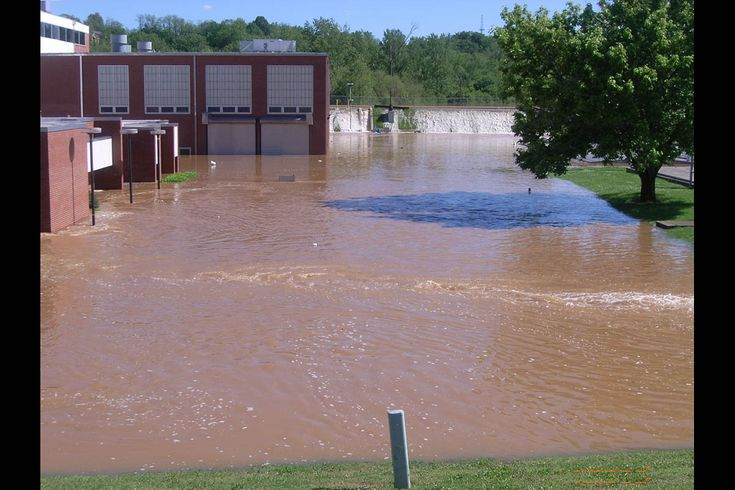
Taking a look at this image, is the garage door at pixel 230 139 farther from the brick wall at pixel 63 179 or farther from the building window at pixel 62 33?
the brick wall at pixel 63 179

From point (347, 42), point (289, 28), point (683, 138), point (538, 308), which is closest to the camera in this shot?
point (538, 308)

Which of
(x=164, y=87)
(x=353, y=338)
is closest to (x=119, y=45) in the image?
(x=164, y=87)

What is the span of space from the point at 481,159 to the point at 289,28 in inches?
3959

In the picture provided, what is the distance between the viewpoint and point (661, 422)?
1245 cm

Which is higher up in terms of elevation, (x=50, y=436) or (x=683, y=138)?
(x=683, y=138)

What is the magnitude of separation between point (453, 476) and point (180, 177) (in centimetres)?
4018

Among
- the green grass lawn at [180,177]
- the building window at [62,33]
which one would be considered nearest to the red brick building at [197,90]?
the building window at [62,33]

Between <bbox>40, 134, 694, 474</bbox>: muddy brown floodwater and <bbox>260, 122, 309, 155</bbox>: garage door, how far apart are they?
1352 inches

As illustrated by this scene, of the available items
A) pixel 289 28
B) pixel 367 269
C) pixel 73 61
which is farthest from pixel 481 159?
pixel 289 28

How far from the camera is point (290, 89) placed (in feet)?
221

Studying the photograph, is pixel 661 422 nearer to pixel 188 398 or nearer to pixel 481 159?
pixel 188 398

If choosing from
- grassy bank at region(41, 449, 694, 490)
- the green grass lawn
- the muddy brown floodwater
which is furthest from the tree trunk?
grassy bank at region(41, 449, 694, 490)

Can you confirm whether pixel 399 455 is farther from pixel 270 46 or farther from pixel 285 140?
pixel 270 46

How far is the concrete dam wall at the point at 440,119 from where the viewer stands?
377 feet
